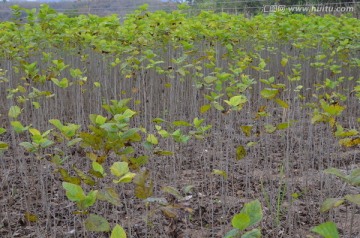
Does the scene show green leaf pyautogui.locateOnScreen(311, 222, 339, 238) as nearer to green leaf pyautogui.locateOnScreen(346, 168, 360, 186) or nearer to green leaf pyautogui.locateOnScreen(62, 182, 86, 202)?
green leaf pyautogui.locateOnScreen(346, 168, 360, 186)

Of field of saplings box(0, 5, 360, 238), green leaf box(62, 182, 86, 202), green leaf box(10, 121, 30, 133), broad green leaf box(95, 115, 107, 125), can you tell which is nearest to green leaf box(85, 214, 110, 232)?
field of saplings box(0, 5, 360, 238)

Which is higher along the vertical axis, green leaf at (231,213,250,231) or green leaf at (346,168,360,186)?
green leaf at (346,168,360,186)

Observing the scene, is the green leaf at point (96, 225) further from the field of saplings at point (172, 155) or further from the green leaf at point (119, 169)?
the green leaf at point (119, 169)

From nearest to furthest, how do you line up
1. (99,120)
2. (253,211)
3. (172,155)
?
1. (253,211)
2. (99,120)
3. (172,155)

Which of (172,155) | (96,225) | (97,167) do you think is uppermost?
(97,167)

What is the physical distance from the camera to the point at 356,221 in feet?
7.95

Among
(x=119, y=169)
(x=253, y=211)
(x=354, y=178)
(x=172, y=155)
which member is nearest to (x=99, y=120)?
(x=119, y=169)

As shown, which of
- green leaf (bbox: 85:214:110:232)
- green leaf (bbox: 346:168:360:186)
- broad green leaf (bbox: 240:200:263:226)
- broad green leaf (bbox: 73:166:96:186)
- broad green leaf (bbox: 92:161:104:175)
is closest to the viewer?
broad green leaf (bbox: 240:200:263:226)

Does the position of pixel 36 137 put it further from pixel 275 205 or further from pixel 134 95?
pixel 134 95

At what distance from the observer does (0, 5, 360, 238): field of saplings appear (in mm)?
1716

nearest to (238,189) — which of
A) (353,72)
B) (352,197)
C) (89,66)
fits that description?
(352,197)

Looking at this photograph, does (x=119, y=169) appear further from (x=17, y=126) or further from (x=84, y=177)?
(x=17, y=126)

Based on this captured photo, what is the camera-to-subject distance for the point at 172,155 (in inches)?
113

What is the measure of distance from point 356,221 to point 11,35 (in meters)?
2.84
